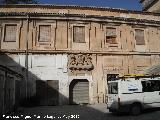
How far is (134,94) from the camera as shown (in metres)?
15.1

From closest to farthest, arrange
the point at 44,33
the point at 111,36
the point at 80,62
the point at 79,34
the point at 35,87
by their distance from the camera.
A: 1. the point at 35,87
2. the point at 80,62
3. the point at 44,33
4. the point at 79,34
5. the point at 111,36

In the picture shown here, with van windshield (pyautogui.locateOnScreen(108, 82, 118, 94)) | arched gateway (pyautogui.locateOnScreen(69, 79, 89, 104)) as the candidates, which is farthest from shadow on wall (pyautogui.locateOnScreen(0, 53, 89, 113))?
van windshield (pyautogui.locateOnScreen(108, 82, 118, 94))

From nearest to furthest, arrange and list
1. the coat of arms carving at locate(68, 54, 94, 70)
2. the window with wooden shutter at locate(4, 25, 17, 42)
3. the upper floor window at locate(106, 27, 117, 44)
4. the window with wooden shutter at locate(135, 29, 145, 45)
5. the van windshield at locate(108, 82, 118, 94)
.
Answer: the van windshield at locate(108, 82, 118, 94) → the coat of arms carving at locate(68, 54, 94, 70) → the window with wooden shutter at locate(4, 25, 17, 42) → the upper floor window at locate(106, 27, 117, 44) → the window with wooden shutter at locate(135, 29, 145, 45)

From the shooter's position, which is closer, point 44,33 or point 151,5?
point 44,33

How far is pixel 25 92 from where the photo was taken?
22.4 m

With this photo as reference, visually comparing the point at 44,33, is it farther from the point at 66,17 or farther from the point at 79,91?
the point at 79,91

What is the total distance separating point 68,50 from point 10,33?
17.6 ft

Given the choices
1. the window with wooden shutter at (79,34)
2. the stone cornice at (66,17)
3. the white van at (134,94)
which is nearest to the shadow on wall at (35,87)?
the stone cornice at (66,17)

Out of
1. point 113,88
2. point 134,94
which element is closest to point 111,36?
point 113,88

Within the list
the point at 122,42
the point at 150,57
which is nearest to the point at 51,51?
the point at 122,42

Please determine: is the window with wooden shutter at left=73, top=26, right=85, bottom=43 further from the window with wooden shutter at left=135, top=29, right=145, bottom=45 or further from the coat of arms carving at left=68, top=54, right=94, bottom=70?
the window with wooden shutter at left=135, top=29, right=145, bottom=45

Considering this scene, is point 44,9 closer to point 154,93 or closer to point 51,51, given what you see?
point 51,51

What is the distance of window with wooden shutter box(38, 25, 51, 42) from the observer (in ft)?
78.1

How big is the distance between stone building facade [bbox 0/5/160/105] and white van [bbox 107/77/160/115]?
7988 mm
